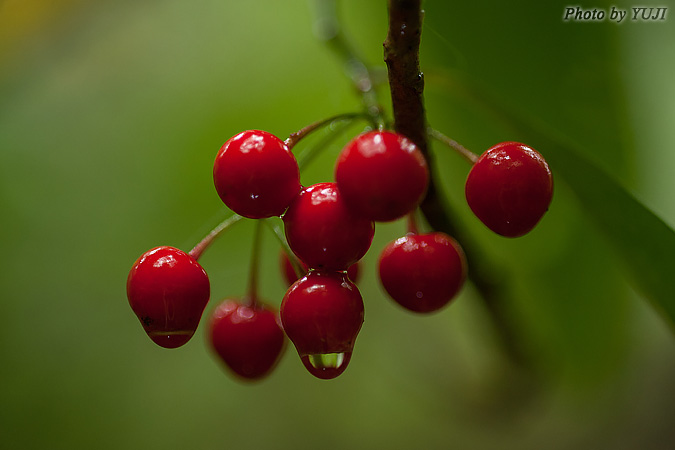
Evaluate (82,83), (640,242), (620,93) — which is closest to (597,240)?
(620,93)

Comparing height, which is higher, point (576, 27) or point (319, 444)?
point (576, 27)

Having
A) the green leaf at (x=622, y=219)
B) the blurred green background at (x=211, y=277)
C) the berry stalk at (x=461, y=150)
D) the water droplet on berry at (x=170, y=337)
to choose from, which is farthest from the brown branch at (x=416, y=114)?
the blurred green background at (x=211, y=277)

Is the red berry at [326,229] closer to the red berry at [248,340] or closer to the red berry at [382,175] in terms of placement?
the red berry at [382,175]

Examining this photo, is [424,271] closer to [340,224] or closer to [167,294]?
[340,224]

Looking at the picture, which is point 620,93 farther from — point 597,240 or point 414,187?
point 414,187

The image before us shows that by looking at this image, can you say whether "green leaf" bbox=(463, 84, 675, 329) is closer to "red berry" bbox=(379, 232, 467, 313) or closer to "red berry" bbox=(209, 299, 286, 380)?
"red berry" bbox=(379, 232, 467, 313)

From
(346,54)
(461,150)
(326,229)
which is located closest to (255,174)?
(326,229)

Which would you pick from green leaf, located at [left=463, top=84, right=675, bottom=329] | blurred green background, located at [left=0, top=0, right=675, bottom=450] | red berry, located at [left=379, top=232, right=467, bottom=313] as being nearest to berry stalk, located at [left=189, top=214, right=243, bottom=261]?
red berry, located at [left=379, top=232, right=467, bottom=313]
